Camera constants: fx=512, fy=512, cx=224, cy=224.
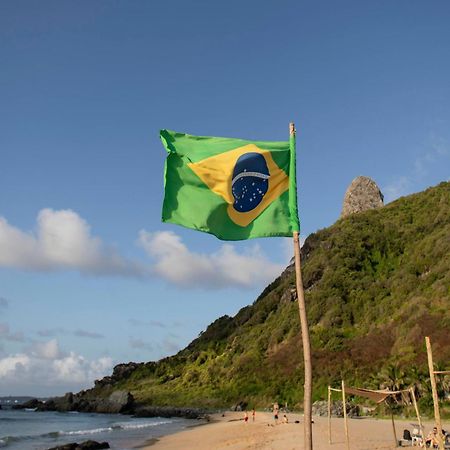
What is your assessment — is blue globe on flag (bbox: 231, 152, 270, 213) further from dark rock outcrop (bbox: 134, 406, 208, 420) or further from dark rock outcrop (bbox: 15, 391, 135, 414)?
dark rock outcrop (bbox: 15, 391, 135, 414)

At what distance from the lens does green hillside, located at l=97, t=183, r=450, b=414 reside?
62.8 m

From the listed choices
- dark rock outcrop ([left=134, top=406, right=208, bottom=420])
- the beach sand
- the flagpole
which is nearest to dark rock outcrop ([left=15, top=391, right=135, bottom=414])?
dark rock outcrop ([left=134, top=406, right=208, bottom=420])

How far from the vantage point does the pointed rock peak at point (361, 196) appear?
477 feet

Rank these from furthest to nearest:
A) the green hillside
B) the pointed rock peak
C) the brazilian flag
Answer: the pointed rock peak
the green hillside
the brazilian flag

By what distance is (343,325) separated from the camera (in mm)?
82375

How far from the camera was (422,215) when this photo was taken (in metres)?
106

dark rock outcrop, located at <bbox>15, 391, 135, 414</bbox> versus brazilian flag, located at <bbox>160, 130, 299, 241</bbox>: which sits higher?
brazilian flag, located at <bbox>160, 130, 299, 241</bbox>

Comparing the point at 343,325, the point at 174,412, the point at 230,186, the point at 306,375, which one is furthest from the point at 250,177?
the point at 343,325

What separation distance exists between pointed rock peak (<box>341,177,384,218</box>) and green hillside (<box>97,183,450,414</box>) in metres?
21.8

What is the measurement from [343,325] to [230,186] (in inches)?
3022

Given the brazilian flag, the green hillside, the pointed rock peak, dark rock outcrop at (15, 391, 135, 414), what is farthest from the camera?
the pointed rock peak

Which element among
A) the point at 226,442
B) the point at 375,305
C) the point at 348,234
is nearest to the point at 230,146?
the point at 226,442

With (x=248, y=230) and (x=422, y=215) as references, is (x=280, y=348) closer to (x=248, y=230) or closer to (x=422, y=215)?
(x=422, y=215)

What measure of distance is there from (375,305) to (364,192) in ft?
231
